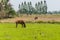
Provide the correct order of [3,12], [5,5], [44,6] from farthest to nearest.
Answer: [44,6] < [5,5] < [3,12]

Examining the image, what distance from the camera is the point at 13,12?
9106 centimetres

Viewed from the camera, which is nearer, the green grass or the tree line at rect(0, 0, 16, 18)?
the green grass

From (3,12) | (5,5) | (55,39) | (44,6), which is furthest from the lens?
(44,6)

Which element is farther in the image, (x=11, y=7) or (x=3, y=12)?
(x=11, y=7)

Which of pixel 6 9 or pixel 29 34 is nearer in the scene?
pixel 29 34

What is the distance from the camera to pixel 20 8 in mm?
141625

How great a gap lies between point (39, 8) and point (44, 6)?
3.73m

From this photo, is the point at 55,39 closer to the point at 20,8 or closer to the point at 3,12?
the point at 3,12

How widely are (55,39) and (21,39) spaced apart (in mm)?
3050

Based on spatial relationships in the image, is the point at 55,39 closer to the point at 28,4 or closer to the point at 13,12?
the point at 13,12

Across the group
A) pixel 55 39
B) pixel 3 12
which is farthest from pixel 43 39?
pixel 3 12

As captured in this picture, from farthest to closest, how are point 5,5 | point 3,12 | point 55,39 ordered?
point 5,5 < point 3,12 < point 55,39

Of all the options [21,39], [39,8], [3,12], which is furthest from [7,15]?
[21,39]

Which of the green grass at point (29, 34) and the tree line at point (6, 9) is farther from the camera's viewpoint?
the tree line at point (6, 9)
